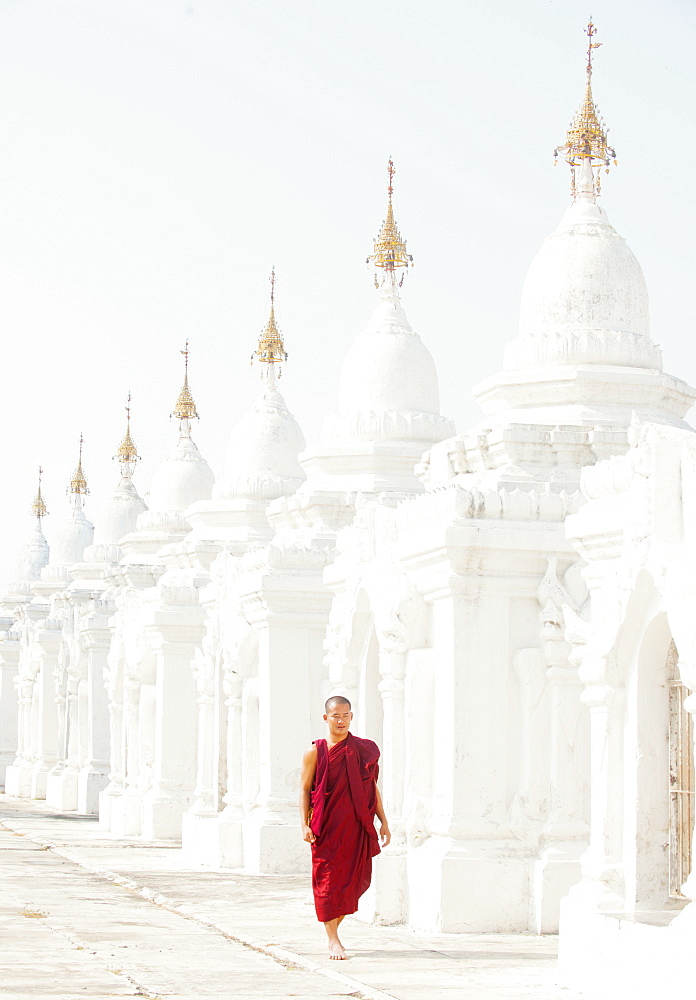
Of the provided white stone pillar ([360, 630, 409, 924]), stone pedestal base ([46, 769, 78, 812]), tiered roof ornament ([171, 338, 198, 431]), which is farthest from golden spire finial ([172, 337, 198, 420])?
white stone pillar ([360, 630, 409, 924])

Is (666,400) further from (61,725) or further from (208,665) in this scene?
(61,725)

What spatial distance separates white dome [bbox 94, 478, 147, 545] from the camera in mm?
37969

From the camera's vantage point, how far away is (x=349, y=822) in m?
11.8

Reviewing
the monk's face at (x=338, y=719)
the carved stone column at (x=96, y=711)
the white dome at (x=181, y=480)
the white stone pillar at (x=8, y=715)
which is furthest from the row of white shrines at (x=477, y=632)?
the white stone pillar at (x=8, y=715)

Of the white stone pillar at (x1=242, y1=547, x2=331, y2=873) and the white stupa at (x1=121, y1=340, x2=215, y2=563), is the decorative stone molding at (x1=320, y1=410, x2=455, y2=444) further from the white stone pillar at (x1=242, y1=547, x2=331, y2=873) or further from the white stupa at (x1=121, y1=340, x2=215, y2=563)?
the white stupa at (x1=121, y1=340, x2=215, y2=563)

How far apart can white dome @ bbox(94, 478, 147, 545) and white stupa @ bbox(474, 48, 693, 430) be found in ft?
74.9

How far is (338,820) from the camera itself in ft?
38.7

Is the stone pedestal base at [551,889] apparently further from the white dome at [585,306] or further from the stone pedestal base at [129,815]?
the stone pedestal base at [129,815]

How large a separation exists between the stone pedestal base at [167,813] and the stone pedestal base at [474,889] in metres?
12.0

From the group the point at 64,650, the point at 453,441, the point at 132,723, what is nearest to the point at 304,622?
the point at 453,441

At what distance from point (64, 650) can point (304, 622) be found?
1877 centimetres

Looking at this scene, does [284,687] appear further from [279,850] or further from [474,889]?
[474,889]

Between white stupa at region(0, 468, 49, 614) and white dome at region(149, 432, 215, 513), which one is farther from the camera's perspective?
white stupa at region(0, 468, 49, 614)

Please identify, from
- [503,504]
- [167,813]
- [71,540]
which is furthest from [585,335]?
[71,540]
